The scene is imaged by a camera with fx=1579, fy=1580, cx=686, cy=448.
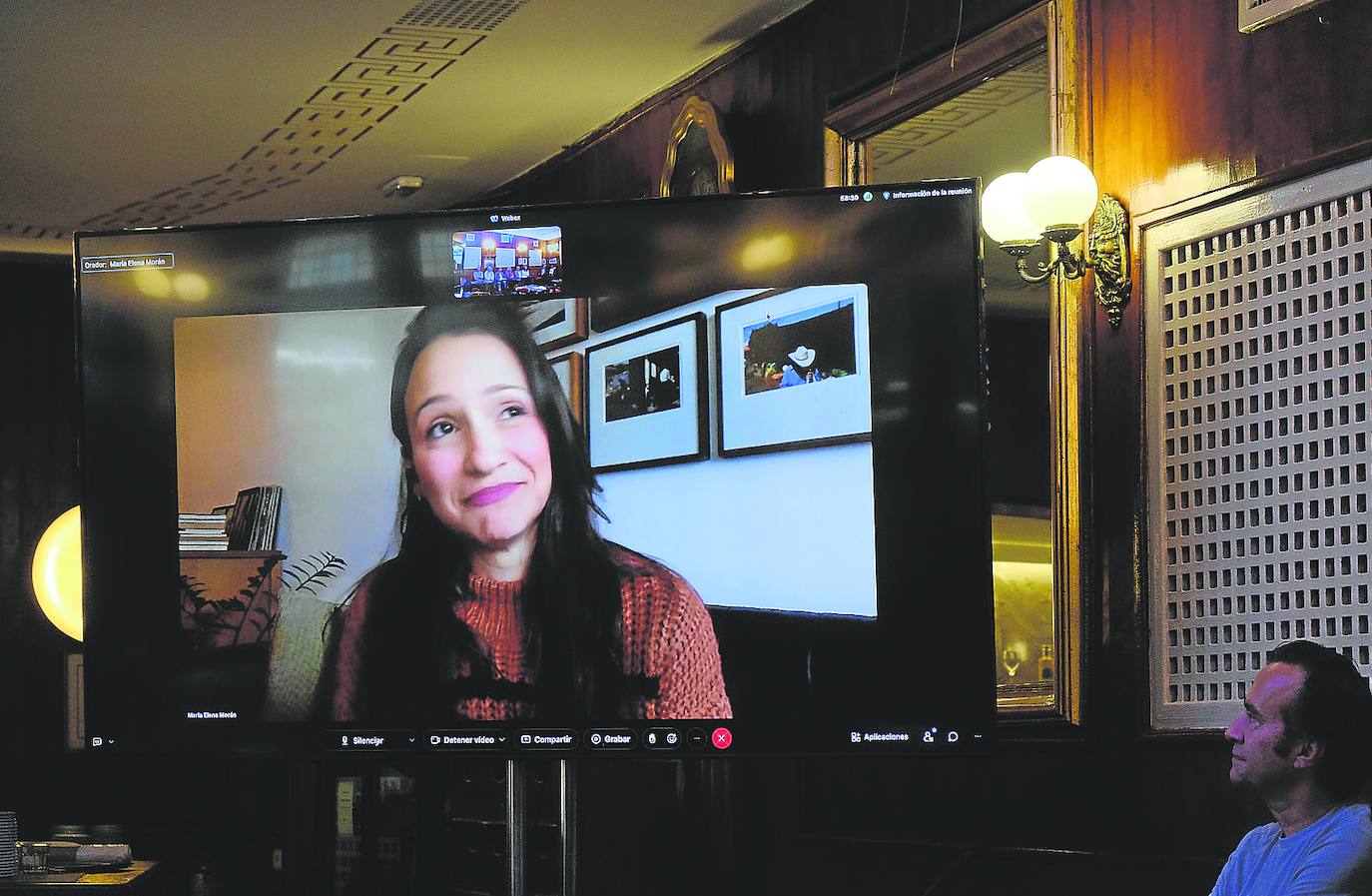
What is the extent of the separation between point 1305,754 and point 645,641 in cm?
→ 123

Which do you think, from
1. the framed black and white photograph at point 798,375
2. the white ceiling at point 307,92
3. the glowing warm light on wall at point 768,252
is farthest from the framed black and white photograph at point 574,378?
the white ceiling at point 307,92

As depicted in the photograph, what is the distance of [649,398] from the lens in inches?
121

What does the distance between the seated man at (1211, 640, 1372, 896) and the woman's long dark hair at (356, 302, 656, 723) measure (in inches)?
44.8

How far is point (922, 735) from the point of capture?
9.70 ft

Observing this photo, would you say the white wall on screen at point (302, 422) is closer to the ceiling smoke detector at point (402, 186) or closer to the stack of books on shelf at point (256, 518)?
the stack of books on shelf at point (256, 518)

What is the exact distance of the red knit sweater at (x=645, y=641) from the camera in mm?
3041

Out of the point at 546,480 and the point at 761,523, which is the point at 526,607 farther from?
the point at 761,523

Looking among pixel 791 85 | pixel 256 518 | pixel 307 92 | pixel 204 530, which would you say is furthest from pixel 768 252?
pixel 307 92

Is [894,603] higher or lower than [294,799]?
higher

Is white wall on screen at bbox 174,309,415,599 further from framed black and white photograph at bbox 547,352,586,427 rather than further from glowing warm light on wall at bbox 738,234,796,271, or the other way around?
glowing warm light on wall at bbox 738,234,796,271

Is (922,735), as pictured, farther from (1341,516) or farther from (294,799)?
(294,799)

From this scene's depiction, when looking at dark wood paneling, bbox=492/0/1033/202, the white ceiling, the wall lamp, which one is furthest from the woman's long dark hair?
the white ceiling

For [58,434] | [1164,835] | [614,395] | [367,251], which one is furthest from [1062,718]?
[58,434]

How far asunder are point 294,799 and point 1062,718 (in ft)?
5.84
